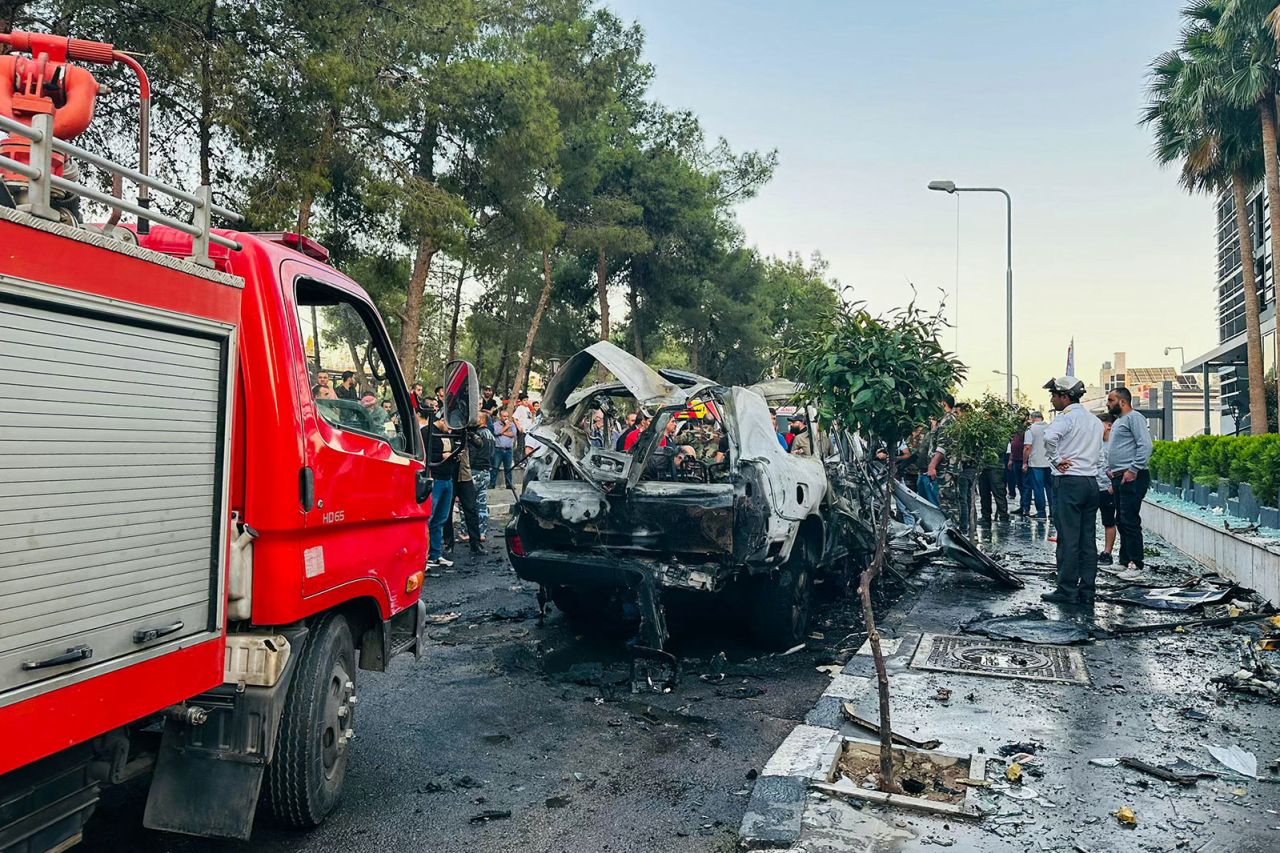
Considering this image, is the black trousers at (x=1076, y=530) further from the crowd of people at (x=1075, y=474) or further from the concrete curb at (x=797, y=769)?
the concrete curb at (x=797, y=769)

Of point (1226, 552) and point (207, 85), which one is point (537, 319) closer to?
point (207, 85)

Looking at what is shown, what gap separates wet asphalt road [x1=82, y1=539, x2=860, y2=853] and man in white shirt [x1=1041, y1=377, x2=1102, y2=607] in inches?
90.9

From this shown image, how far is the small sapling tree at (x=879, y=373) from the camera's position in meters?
4.79

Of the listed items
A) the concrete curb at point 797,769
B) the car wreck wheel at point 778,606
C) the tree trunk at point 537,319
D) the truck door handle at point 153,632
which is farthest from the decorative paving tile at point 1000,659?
the tree trunk at point 537,319

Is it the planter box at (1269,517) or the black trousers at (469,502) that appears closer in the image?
the planter box at (1269,517)

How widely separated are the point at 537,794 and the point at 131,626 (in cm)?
213

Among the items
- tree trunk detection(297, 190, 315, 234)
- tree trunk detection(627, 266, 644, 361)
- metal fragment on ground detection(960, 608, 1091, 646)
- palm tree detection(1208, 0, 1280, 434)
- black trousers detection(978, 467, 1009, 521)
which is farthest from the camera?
tree trunk detection(627, 266, 644, 361)

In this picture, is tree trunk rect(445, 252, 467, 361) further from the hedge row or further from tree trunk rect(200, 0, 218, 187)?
the hedge row

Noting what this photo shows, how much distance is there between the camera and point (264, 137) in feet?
45.4

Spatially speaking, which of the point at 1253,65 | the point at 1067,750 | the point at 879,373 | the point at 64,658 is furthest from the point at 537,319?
the point at 64,658

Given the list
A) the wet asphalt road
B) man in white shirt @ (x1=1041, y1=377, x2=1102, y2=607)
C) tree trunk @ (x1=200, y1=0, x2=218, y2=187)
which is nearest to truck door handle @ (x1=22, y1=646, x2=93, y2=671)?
the wet asphalt road

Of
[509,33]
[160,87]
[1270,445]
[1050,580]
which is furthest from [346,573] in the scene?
[509,33]

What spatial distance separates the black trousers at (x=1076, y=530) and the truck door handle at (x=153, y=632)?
726cm

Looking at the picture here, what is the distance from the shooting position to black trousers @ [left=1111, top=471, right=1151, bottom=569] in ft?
31.7
